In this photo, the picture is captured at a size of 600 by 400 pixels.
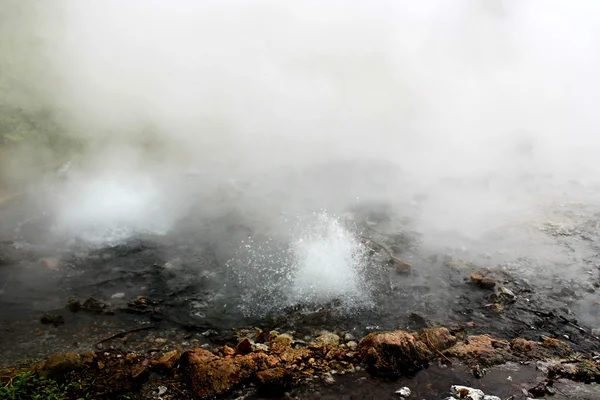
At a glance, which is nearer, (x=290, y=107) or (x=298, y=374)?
(x=298, y=374)

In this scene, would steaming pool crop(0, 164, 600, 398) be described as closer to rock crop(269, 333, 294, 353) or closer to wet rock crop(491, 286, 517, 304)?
wet rock crop(491, 286, 517, 304)

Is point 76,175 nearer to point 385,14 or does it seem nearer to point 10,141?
point 10,141

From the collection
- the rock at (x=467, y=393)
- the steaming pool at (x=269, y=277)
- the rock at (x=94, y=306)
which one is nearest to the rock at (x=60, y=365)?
the steaming pool at (x=269, y=277)

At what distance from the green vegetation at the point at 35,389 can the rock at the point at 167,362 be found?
63 centimetres

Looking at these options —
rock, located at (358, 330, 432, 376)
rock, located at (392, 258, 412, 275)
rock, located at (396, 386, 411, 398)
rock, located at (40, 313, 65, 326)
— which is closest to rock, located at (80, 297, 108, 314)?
rock, located at (40, 313, 65, 326)

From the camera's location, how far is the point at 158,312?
4.40 metres

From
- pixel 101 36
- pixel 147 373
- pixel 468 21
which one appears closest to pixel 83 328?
pixel 147 373

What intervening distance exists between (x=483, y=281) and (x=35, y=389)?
5.16 meters

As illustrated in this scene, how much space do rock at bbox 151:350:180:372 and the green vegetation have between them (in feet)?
2.06

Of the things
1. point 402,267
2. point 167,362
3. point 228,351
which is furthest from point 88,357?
point 402,267

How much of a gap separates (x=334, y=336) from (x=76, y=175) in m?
5.49

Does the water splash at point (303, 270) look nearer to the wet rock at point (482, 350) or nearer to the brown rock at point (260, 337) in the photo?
the brown rock at point (260, 337)

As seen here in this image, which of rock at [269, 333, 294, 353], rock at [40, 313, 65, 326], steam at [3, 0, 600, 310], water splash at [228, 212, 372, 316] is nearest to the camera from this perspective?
rock at [269, 333, 294, 353]

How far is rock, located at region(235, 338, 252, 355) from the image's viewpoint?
12.6ft
